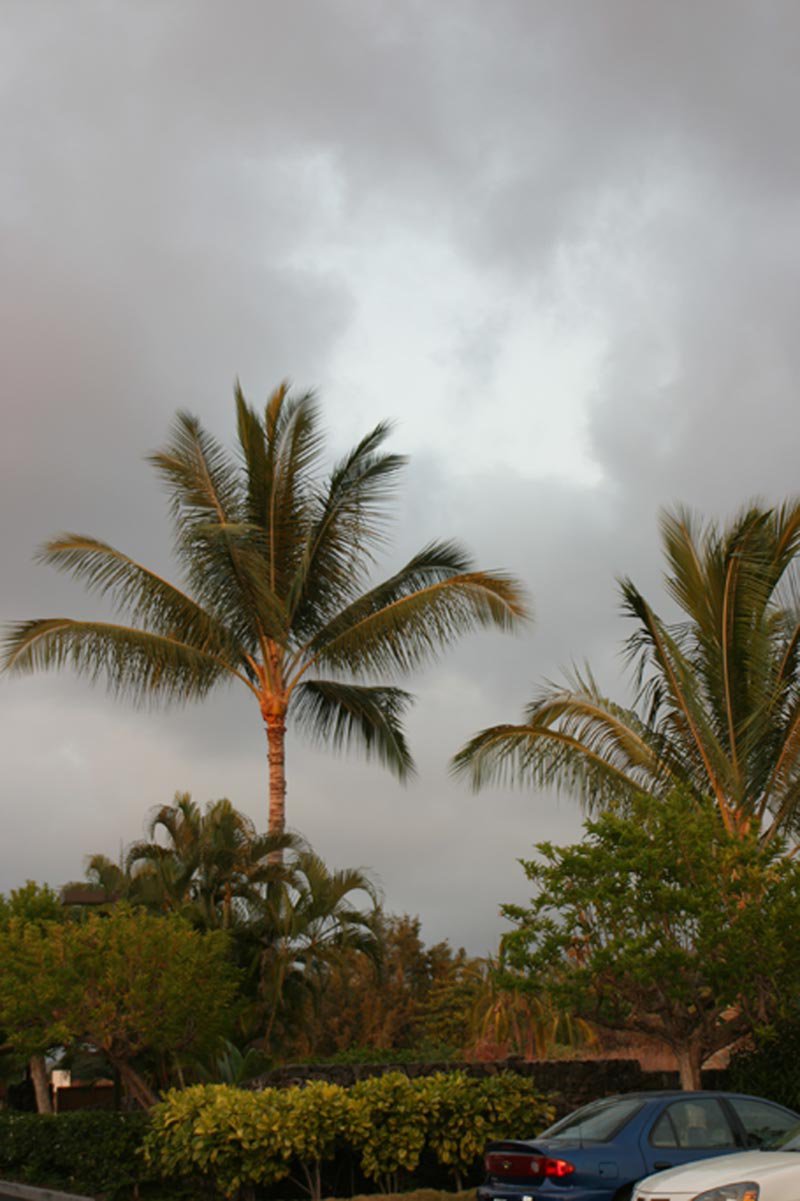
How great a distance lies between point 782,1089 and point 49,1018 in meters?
9.99

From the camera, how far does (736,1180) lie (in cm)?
820

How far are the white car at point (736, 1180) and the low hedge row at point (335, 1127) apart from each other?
22.5 feet

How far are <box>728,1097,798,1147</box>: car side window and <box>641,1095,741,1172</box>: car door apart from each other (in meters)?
0.20

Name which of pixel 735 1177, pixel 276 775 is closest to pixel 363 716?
pixel 276 775

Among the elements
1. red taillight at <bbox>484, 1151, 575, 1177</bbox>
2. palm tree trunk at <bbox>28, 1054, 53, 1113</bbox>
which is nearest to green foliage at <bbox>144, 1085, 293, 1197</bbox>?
red taillight at <bbox>484, 1151, 575, 1177</bbox>

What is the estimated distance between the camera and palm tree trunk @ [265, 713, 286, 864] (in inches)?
958

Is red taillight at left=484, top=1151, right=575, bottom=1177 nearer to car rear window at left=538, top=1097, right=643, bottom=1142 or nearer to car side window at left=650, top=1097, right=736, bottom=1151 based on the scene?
car rear window at left=538, top=1097, right=643, bottom=1142

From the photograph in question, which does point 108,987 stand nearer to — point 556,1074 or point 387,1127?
point 387,1127

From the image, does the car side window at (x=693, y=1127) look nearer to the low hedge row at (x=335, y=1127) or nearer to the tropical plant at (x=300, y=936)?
the low hedge row at (x=335, y=1127)

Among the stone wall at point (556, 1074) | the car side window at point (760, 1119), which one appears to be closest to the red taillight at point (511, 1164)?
the car side window at point (760, 1119)

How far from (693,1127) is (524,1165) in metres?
1.57

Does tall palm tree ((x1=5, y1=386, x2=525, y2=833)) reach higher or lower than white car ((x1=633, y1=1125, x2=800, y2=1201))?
higher

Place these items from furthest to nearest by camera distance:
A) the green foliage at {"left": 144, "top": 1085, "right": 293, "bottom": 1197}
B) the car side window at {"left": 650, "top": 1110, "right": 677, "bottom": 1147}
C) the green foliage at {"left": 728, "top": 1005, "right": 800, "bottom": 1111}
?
1. the green foliage at {"left": 728, "top": 1005, "right": 800, "bottom": 1111}
2. the green foliage at {"left": 144, "top": 1085, "right": 293, "bottom": 1197}
3. the car side window at {"left": 650, "top": 1110, "right": 677, "bottom": 1147}

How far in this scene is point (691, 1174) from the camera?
869cm
